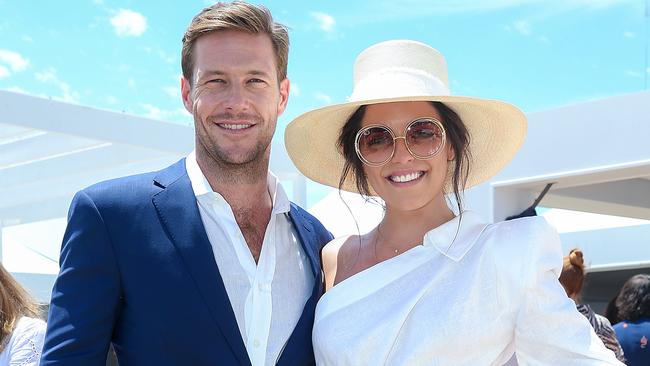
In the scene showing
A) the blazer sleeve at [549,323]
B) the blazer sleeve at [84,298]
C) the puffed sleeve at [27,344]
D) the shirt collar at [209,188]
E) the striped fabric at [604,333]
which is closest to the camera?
the blazer sleeve at [549,323]

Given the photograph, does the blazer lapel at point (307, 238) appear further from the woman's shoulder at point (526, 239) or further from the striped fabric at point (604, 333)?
the striped fabric at point (604, 333)

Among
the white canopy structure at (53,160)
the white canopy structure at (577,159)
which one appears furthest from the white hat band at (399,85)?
the white canopy structure at (53,160)

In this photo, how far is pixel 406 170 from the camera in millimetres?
2238

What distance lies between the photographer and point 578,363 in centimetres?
190

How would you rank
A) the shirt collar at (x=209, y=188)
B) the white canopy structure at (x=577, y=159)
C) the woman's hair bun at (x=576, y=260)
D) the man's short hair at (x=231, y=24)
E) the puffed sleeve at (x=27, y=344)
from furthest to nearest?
the white canopy structure at (x=577, y=159) < the woman's hair bun at (x=576, y=260) < the puffed sleeve at (x=27, y=344) < the man's short hair at (x=231, y=24) < the shirt collar at (x=209, y=188)

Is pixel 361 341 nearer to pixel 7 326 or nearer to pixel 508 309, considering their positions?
pixel 508 309

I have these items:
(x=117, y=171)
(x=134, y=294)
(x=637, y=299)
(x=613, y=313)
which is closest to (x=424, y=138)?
(x=134, y=294)

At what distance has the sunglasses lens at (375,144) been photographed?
7.41ft

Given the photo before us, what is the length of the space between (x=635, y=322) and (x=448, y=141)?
11.3 feet

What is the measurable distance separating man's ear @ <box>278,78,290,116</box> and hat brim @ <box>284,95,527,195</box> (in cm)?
7

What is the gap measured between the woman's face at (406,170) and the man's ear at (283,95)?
0.40 m

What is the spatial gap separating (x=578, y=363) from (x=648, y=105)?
4556 mm

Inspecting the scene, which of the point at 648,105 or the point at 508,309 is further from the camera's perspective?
the point at 648,105

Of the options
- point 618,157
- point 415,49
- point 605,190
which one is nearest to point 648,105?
point 618,157
